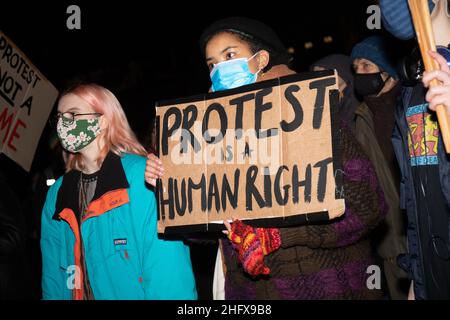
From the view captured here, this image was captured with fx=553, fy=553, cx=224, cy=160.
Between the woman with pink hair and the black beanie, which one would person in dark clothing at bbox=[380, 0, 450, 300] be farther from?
the woman with pink hair

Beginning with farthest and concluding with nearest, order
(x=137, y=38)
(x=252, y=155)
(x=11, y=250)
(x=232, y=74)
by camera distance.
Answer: (x=137, y=38) → (x=11, y=250) → (x=232, y=74) → (x=252, y=155)

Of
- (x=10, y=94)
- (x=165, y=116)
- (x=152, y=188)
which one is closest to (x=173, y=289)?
(x=152, y=188)

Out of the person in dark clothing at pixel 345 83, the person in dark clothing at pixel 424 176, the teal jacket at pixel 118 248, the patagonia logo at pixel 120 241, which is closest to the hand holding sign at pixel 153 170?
the teal jacket at pixel 118 248

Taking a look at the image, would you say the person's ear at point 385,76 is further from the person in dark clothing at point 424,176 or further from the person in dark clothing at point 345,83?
the person in dark clothing at point 424,176

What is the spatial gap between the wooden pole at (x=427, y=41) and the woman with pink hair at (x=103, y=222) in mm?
1582

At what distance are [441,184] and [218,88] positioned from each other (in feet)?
4.07

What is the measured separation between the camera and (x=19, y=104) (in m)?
4.38

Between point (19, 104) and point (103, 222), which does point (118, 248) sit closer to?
point (103, 222)

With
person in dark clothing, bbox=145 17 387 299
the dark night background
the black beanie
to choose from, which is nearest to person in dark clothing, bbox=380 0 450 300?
person in dark clothing, bbox=145 17 387 299

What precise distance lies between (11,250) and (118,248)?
1.92ft

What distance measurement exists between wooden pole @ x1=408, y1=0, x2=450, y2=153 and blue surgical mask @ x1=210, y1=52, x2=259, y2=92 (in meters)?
0.99

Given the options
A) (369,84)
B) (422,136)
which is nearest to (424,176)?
(422,136)

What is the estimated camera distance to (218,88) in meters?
2.98
